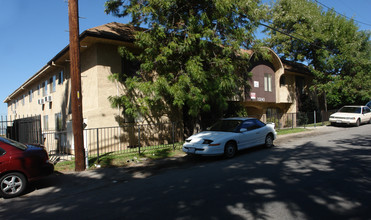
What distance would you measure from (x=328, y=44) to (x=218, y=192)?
22915 mm

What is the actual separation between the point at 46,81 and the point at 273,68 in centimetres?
1886

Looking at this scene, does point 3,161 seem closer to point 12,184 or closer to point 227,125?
point 12,184

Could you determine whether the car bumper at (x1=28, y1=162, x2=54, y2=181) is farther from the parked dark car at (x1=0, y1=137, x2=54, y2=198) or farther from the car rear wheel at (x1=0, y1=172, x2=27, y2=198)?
the car rear wheel at (x1=0, y1=172, x2=27, y2=198)

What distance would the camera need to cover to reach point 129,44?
12.7 metres

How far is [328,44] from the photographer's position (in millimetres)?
22672

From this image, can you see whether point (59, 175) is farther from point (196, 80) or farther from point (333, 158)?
point (333, 158)

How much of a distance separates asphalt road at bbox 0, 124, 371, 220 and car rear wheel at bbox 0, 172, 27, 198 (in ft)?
0.71

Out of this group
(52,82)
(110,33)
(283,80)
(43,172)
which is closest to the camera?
(43,172)

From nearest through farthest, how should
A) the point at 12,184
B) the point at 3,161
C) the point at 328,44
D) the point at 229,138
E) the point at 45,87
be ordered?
1. the point at 3,161
2. the point at 12,184
3. the point at 229,138
4. the point at 45,87
5. the point at 328,44

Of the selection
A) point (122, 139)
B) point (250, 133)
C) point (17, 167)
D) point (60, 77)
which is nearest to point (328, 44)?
point (250, 133)

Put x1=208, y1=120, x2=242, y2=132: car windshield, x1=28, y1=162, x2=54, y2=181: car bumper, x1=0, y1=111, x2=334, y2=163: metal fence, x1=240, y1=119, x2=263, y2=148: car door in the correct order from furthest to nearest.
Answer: x1=0, y1=111, x2=334, y2=163: metal fence → x1=208, y1=120, x2=242, y2=132: car windshield → x1=240, y1=119, x2=263, y2=148: car door → x1=28, y1=162, x2=54, y2=181: car bumper

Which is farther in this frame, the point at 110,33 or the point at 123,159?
the point at 110,33

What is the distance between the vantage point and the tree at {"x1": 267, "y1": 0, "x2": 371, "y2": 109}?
21.5 meters

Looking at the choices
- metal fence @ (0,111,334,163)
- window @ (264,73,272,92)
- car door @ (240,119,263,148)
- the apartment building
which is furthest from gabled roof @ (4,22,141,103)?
window @ (264,73,272,92)
